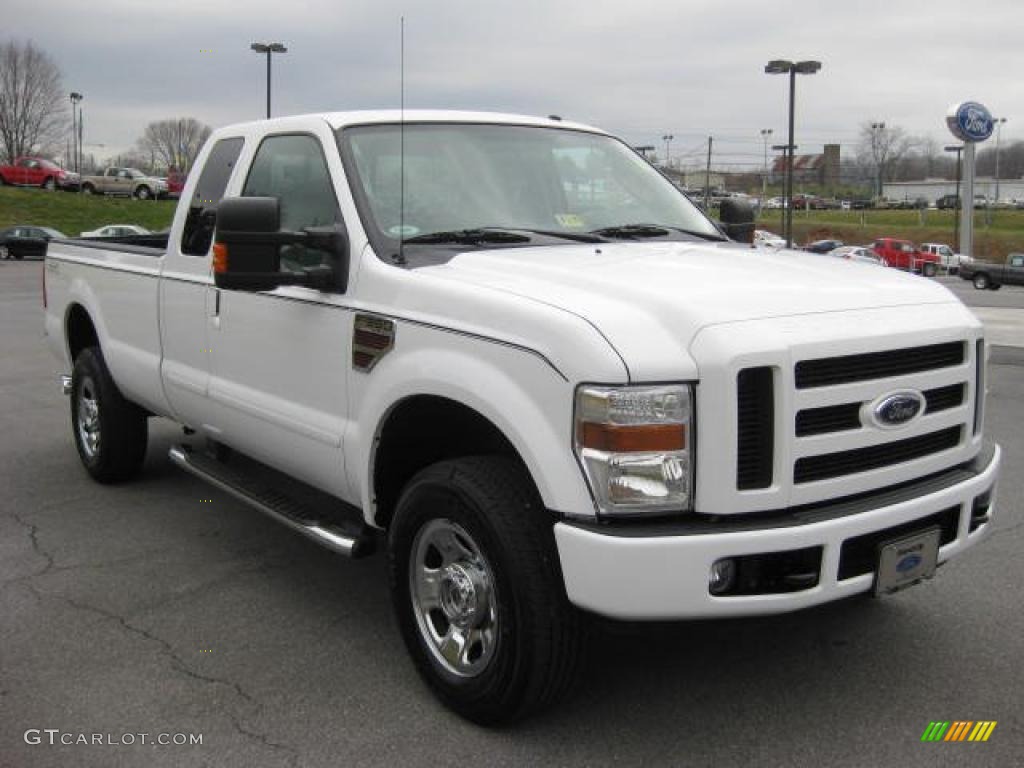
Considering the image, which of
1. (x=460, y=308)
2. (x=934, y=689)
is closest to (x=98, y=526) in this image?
(x=460, y=308)

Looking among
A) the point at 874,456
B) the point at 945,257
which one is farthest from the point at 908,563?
the point at 945,257

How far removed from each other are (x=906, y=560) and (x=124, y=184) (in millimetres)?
60300

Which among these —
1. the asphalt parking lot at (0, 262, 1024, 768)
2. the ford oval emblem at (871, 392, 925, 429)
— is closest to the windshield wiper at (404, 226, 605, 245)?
the ford oval emblem at (871, 392, 925, 429)

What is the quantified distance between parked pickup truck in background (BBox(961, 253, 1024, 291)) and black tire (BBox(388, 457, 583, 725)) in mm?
38509

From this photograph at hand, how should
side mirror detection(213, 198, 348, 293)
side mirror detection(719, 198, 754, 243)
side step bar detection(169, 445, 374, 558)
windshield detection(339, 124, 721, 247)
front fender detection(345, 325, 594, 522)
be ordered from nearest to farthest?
front fender detection(345, 325, 594, 522) → side mirror detection(213, 198, 348, 293) → side step bar detection(169, 445, 374, 558) → windshield detection(339, 124, 721, 247) → side mirror detection(719, 198, 754, 243)

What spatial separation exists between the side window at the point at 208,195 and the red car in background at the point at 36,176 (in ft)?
185

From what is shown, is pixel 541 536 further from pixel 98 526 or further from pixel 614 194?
pixel 98 526

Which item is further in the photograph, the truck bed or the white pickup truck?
the truck bed

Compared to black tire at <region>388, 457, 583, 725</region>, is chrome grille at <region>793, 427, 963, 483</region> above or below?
above

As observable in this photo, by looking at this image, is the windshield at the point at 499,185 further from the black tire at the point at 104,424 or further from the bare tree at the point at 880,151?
the bare tree at the point at 880,151

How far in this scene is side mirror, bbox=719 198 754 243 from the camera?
5.26 m

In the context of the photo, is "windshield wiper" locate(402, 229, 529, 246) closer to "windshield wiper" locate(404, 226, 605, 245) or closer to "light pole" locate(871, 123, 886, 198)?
"windshield wiper" locate(404, 226, 605, 245)

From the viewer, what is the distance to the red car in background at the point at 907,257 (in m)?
49.6

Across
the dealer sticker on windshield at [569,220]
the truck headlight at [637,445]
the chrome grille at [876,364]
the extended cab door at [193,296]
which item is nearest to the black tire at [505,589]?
the truck headlight at [637,445]
